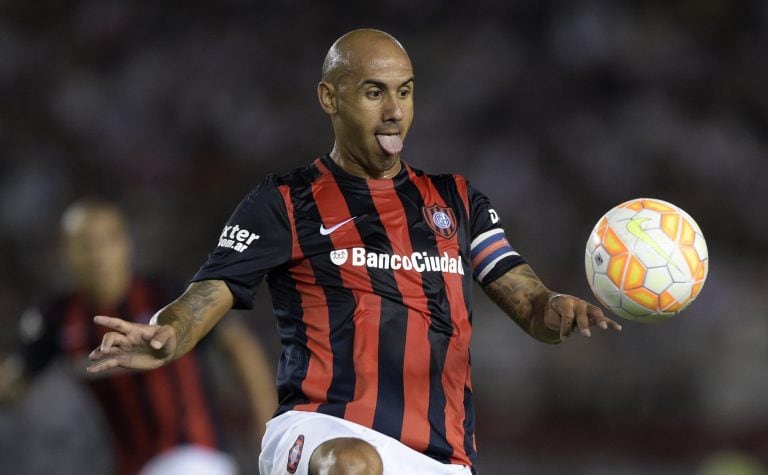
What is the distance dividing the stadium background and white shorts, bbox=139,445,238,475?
2.39m

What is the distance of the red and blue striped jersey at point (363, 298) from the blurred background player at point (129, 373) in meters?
2.01

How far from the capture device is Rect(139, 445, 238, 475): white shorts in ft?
18.9

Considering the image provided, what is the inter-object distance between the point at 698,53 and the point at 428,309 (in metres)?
7.84

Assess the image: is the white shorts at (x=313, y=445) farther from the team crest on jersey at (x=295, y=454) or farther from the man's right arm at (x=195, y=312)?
the man's right arm at (x=195, y=312)

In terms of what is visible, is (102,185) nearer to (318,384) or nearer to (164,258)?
(164,258)

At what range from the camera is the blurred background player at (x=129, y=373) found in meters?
5.81

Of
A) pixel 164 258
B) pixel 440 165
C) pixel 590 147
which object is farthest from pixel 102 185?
pixel 590 147

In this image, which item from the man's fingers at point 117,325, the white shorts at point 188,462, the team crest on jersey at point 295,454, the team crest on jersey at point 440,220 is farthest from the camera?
the white shorts at point 188,462

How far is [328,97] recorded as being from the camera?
4031 millimetres

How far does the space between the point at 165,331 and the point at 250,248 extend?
0.48 m

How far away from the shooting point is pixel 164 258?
Result: 10031 mm

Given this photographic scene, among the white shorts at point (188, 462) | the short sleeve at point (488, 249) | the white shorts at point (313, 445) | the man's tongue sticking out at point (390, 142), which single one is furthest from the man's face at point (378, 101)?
the white shorts at point (188, 462)

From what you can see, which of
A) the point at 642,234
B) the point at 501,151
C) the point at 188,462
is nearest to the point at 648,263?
the point at 642,234

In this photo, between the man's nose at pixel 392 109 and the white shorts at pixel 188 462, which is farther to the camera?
Answer: the white shorts at pixel 188 462
